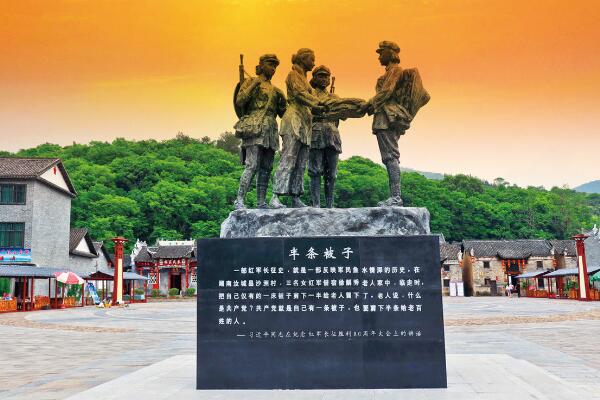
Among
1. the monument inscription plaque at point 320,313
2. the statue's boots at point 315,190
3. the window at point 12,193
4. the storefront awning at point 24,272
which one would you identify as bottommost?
the monument inscription plaque at point 320,313

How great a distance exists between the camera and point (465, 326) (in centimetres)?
1797

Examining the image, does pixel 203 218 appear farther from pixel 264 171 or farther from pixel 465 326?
pixel 264 171

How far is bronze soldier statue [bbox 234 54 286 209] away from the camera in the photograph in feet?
29.2

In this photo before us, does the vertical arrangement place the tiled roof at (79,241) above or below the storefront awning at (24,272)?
above

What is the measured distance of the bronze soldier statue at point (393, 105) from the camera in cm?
852

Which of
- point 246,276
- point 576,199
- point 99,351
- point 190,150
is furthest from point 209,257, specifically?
point 576,199

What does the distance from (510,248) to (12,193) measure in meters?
45.5

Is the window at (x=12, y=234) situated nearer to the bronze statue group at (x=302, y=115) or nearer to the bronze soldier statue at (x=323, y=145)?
the bronze statue group at (x=302, y=115)

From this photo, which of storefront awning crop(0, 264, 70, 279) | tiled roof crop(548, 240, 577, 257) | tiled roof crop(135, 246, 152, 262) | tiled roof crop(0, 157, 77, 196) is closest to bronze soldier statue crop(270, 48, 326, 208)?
storefront awning crop(0, 264, 70, 279)

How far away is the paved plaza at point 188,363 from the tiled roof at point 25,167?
18.4 meters

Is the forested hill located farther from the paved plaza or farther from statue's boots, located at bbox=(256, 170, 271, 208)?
statue's boots, located at bbox=(256, 170, 271, 208)

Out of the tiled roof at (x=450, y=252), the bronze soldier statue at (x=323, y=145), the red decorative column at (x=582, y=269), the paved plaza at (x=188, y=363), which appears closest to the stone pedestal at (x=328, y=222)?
the bronze soldier statue at (x=323, y=145)

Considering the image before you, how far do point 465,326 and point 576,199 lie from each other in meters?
A: 71.1

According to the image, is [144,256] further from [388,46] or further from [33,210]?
[388,46]
